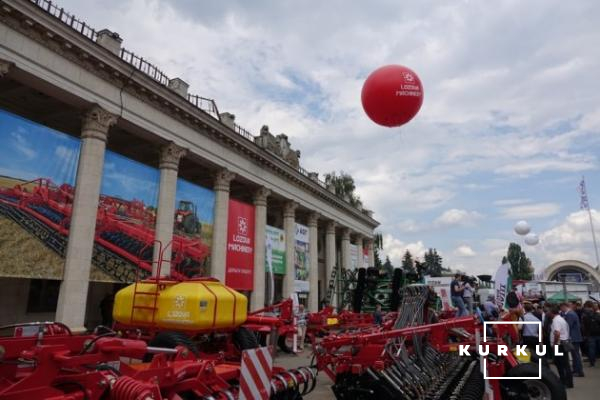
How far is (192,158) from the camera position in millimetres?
21797

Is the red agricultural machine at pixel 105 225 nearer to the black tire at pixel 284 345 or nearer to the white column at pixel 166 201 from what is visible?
the white column at pixel 166 201

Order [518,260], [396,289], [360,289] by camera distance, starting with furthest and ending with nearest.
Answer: [518,260] < [360,289] < [396,289]

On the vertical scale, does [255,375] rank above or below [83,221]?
below

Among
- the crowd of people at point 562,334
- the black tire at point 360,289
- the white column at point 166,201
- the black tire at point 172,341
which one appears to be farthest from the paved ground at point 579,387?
the white column at point 166,201

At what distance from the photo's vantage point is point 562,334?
34.1 feet

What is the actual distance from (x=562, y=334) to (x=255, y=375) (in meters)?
8.62

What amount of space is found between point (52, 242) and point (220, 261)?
9.03m

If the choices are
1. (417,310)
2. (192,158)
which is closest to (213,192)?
(192,158)

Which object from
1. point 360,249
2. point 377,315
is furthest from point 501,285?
point 360,249

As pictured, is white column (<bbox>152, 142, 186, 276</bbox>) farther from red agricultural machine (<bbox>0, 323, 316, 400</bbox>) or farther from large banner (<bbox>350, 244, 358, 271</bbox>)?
large banner (<bbox>350, 244, 358, 271</bbox>)

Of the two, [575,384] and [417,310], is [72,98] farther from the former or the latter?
[575,384]

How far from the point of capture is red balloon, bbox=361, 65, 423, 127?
801 cm

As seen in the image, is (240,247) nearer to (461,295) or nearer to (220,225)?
(220,225)

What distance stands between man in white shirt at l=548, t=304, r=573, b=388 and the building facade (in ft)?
30.0
